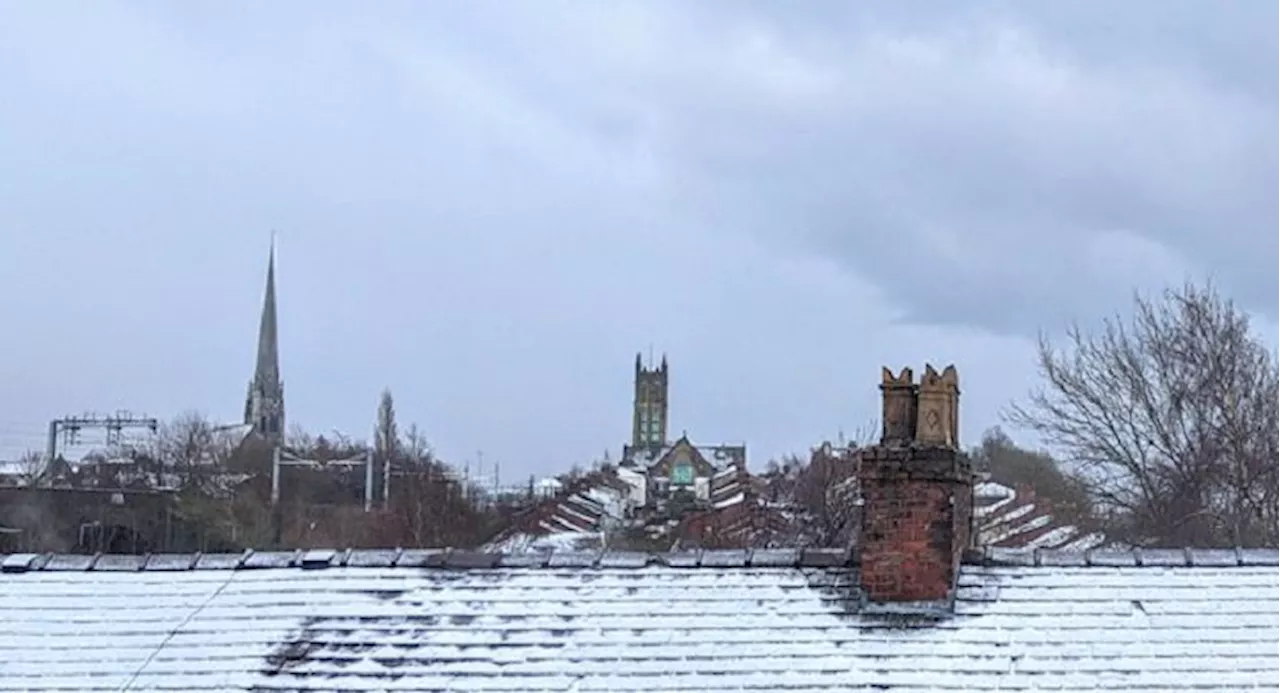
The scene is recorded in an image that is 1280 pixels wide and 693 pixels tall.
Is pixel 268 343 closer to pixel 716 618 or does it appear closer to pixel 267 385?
pixel 267 385

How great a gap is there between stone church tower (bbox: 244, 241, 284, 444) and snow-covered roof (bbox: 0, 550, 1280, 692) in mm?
95014

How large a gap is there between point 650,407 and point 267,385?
65722mm

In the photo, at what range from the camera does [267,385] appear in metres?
120

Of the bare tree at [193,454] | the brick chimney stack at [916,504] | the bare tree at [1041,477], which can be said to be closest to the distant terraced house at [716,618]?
the brick chimney stack at [916,504]

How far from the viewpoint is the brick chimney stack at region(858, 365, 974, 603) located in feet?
36.2

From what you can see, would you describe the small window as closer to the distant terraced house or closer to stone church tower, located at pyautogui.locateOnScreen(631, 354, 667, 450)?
stone church tower, located at pyautogui.locateOnScreen(631, 354, 667, 450)

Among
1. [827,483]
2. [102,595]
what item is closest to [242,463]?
[827,483]

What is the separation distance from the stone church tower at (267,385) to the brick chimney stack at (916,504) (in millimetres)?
96651

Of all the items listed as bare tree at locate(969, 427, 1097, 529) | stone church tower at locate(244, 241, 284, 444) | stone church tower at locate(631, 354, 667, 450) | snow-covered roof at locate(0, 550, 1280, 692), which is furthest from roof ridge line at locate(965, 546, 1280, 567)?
stone church tower at locate(631, 354, 667, 450)

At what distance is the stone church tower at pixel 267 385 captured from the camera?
375 feet

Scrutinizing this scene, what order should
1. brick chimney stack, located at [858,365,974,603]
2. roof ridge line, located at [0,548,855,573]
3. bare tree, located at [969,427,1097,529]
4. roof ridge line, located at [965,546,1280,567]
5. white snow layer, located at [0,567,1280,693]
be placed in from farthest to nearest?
bare tree, located at [969,427,1097,529]
roof ridge line, located at [0,548,855,573]
roof ridge line, located at [965,546,1280,567]
brick chimney stack, located at [858,365,974,603]
white snow layer, located at [0,567,1280,693]

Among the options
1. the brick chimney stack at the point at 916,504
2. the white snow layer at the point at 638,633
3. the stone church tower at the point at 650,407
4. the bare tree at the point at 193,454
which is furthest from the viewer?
the stone church tower at the point at 650,407

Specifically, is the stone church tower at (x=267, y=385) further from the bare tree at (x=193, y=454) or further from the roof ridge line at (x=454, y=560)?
the roof ridge line at (x=454, y=560)

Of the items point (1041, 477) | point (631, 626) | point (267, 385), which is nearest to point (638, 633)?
point (631, 626)
